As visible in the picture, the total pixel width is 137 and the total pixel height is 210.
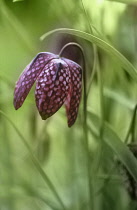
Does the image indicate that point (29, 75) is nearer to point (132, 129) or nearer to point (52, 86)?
point (52, 86)

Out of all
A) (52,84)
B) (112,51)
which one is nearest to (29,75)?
(52,84)

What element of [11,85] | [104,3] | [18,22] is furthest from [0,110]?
[104,3]

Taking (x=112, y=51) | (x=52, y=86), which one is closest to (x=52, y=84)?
(x=52, y=86)

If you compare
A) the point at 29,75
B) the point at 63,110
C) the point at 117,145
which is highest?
the point at 29,75

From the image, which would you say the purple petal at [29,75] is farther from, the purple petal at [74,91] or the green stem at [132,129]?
the green stem at [132,129]

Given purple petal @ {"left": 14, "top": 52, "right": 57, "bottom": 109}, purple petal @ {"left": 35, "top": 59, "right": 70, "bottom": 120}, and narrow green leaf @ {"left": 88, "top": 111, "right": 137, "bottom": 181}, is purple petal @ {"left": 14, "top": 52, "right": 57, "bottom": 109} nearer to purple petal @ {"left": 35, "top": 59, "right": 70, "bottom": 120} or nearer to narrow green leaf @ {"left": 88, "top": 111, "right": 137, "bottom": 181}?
purple petal @ {"left": 35, "top": 59, "right": 70, "bottom": 120}

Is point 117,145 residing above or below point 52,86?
below

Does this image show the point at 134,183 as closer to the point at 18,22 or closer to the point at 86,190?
the point at 86,190

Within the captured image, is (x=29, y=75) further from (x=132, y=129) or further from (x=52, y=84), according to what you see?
(x=132, y=129)
